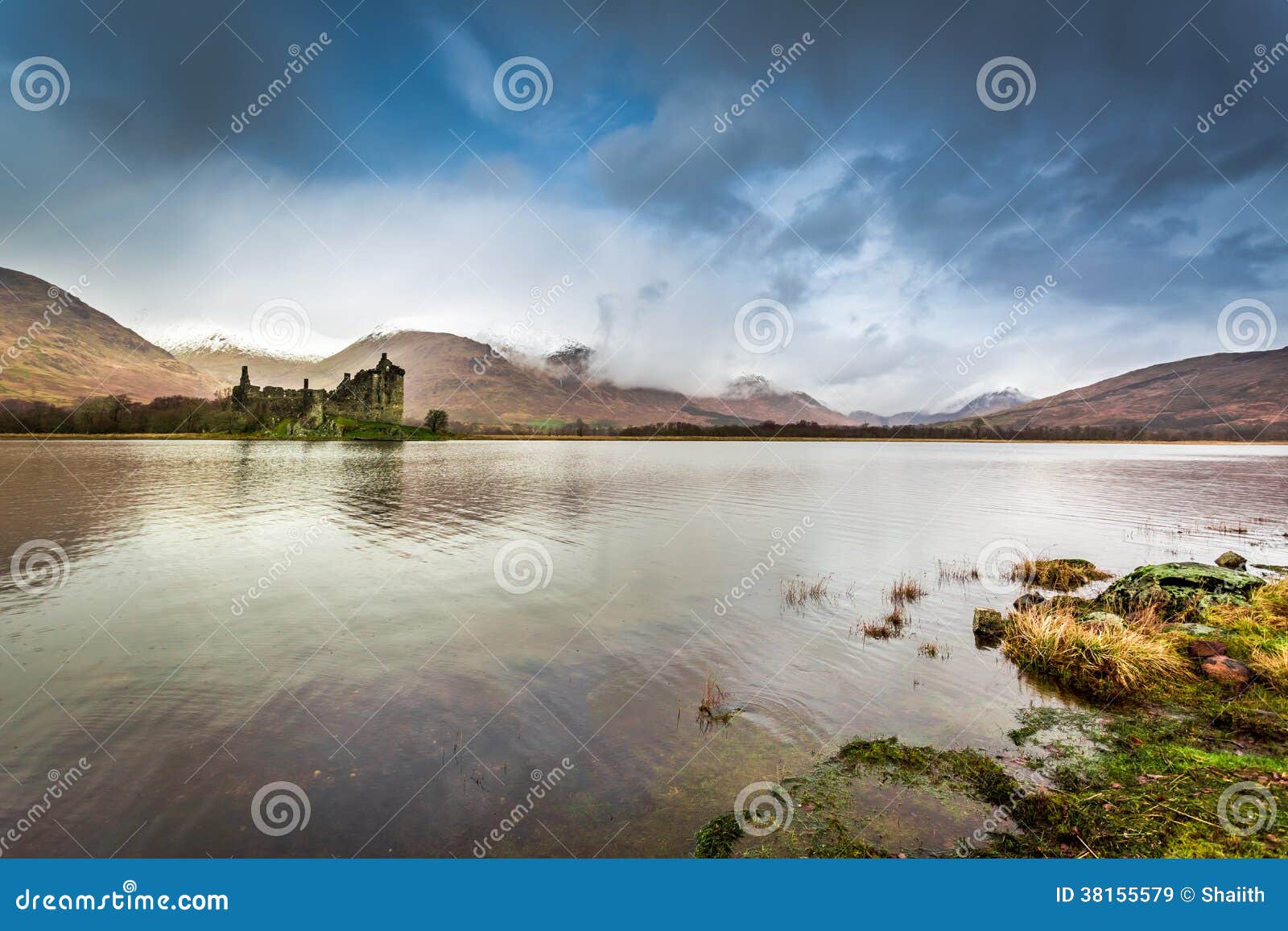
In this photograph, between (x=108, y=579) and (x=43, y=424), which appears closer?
(x=108, y=579)

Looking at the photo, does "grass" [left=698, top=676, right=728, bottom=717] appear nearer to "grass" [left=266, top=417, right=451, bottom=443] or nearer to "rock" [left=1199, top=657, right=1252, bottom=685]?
"rock" [left=1199, top=657, right=1252, bottom=685]

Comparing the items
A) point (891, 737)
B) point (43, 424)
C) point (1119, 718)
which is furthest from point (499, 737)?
point (43, 424)

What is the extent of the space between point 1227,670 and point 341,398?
219481 mm

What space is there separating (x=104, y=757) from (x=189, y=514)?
98.6ft

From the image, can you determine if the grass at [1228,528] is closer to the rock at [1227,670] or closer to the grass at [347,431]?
the rock at [1227,670]

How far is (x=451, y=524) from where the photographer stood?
106 feet

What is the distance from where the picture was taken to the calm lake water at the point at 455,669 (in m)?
8.17

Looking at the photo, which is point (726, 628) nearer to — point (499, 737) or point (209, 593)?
point (499, 737)

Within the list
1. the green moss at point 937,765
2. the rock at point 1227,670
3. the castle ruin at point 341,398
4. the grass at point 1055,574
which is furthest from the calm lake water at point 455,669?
the castle ruin at point 341,398

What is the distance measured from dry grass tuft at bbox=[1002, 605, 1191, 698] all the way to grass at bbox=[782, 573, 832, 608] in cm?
590

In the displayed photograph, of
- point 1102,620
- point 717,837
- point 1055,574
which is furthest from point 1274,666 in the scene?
point 717,837

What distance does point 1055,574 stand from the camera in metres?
22.5

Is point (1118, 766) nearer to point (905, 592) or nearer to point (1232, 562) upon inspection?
point (905, 592)

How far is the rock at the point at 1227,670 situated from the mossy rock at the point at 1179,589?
12.3 ft
